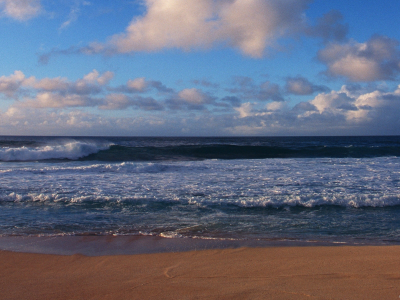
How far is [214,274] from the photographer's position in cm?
341

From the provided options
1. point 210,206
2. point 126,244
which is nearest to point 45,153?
point 210,206

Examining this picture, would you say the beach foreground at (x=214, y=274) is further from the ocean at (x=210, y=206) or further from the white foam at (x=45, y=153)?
the white foam at (x=45, y=153)

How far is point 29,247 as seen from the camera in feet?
14.5

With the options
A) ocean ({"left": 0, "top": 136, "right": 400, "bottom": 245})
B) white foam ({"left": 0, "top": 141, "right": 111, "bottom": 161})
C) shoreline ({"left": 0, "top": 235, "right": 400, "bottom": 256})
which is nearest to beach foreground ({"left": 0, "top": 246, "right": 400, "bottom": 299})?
shoreline ({"left": 0, "top": 235, "right": 400, "bottom": 256})

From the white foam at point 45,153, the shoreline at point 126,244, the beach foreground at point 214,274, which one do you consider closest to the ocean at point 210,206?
the shoreline at point 126,244

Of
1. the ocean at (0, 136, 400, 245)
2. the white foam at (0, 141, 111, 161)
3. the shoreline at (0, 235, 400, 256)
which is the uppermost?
the white foam at (0, 141, 111, 161)

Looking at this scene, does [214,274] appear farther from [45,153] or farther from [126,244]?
[45,153]

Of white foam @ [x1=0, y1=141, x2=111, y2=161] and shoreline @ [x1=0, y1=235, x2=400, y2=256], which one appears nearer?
shoreline @ [x1=0, y1=235, x2=400, y2=256]

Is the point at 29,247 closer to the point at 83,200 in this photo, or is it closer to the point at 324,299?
the point at 83,200

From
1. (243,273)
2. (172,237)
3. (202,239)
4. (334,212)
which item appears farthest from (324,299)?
(334,212)

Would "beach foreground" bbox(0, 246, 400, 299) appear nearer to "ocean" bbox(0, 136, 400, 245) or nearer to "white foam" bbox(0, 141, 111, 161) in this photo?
"ocean" bbox(0, 136, 400, 245)

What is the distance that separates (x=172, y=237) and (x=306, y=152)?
24458 mm

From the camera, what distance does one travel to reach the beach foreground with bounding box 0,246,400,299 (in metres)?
2.92

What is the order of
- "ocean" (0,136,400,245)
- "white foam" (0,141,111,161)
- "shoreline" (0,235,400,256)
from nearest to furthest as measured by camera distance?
"shoreline" (0,235,400,256), "ocean" (0,136,400,245), "white foam" (0,141,111,161)
